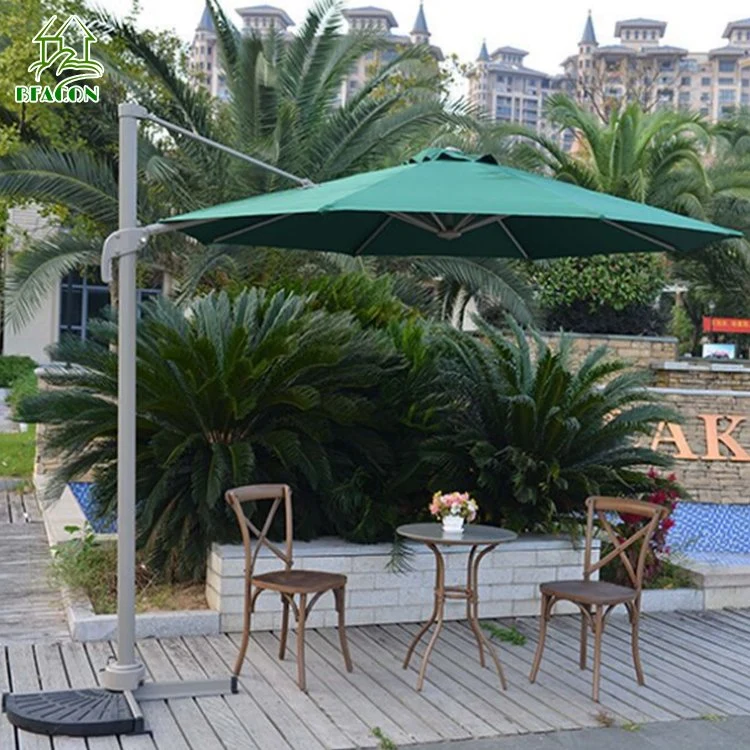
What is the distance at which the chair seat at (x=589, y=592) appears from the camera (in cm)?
515

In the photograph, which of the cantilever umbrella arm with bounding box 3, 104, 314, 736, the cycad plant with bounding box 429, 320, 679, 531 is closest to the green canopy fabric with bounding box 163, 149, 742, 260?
the cantilever umbrella arm with bounding box 3, 104, 314, 736

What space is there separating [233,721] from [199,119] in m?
9.47

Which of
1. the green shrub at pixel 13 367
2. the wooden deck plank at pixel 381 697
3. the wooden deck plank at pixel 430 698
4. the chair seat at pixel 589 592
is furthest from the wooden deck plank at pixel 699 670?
the green shrub at pixel 13 367

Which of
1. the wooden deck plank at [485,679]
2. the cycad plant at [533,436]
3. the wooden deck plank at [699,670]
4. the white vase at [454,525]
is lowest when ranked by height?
the wooden deck plank at [699,670]

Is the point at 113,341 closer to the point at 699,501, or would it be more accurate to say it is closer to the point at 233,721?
the point at 233,721

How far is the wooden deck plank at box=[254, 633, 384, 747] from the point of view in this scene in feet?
15.1

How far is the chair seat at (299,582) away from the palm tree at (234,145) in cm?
704

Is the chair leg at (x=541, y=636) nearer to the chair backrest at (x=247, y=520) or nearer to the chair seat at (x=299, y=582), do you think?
the chair seat at (x=299, y=582)

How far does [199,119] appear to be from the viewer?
12.9 m

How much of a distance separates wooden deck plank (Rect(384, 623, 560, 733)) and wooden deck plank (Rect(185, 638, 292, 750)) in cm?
97

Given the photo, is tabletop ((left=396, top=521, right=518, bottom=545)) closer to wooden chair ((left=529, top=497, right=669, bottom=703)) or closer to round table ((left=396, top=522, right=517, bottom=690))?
round table ((left=396, top=522, right=517, bottom=690))

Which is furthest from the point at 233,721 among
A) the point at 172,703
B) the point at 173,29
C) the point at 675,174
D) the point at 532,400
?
the point at 173,29

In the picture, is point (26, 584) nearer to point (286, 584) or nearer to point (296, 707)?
point (286, 584)

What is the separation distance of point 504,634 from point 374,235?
2568 millimetres
